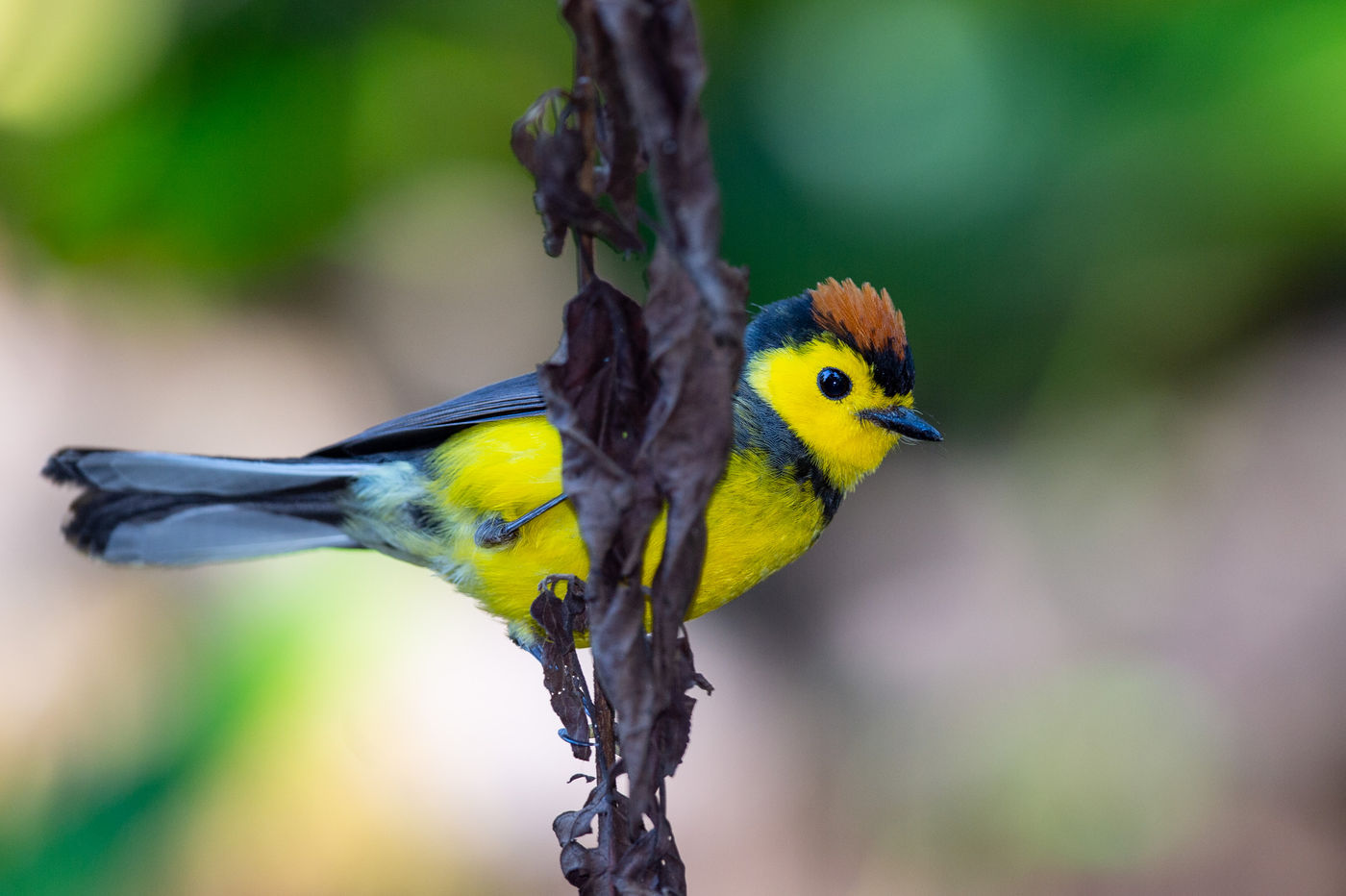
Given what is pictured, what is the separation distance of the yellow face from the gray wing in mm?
575

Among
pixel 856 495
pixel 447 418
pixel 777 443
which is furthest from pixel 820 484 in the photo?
pixel 856 495

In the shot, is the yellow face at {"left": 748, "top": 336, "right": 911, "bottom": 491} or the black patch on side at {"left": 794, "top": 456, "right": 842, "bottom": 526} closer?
the black patch on side at {"left": 794, "top": 456, "right": 842, "bottom": 526}

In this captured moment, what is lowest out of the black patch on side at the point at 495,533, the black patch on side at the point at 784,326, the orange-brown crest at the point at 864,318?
the black patch on side at the point at 495,533

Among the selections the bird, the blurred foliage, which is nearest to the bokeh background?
the blurred foliage

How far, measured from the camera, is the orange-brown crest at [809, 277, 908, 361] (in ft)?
8.39

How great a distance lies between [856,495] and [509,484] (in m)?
2.27

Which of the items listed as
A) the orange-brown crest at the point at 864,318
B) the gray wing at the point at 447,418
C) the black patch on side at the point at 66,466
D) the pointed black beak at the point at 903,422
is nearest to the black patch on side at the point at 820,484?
the pointed black beak at the point at 903,422

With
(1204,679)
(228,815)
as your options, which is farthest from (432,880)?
(1204,679)

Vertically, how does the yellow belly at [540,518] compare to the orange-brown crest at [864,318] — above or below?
below

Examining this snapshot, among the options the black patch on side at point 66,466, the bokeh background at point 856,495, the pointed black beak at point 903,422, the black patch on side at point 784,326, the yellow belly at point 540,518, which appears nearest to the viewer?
the black patch on side at point 66,466

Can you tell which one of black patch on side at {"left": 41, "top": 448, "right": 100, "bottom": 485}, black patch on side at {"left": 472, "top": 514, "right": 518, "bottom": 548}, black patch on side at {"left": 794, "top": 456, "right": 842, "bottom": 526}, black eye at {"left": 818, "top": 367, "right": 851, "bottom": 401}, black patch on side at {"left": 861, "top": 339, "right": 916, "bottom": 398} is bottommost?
black patch on side at {"left": 41, "top": 448, "right": 100, "bottom": 485}

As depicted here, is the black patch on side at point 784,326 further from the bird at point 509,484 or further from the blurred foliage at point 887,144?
the blurred foliage at point 887,144

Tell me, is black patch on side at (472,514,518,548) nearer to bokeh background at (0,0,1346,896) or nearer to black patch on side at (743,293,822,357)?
black patch on side at (743,293,822,357)

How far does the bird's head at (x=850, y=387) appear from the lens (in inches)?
101
